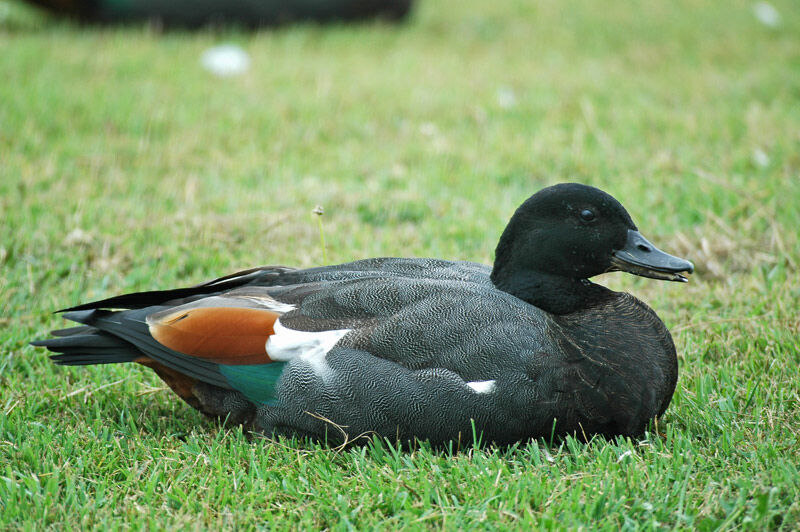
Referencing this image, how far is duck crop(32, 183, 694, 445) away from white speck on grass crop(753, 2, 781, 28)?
7466mm

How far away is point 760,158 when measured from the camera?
5445 millimetres

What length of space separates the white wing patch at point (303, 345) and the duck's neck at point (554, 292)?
2.13 feet

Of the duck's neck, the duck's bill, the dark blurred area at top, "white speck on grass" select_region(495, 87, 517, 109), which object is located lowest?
the duck's neck

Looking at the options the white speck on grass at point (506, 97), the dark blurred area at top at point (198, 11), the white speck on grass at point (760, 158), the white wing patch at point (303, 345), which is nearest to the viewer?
the white wing patch at point (303, 345)

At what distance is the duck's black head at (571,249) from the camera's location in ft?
9.89

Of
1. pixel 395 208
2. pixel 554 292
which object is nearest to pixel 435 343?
pixel 554 292

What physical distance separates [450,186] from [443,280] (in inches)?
96.4

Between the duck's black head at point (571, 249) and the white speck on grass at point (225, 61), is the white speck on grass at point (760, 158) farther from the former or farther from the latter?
the white speck on grass at point (225, 61)

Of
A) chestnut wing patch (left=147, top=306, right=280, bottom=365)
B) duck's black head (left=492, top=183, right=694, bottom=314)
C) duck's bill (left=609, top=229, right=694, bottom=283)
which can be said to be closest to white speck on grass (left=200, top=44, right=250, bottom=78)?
chestnut wing patch (left=147, top=306, right=280, bottom=365)

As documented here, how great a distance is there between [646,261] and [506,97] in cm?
397

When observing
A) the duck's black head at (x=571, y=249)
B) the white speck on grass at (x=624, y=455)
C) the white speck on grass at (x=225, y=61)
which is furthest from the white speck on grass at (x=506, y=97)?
the white speck on grass at (x=624, y=455)

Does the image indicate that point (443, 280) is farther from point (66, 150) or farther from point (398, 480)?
point (66, 150)

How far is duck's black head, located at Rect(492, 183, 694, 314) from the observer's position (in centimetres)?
301

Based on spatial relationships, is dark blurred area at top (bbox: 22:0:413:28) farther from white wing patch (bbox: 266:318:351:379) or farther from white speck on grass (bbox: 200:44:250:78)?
white wing patch (bbox: 266:318:351:379)
